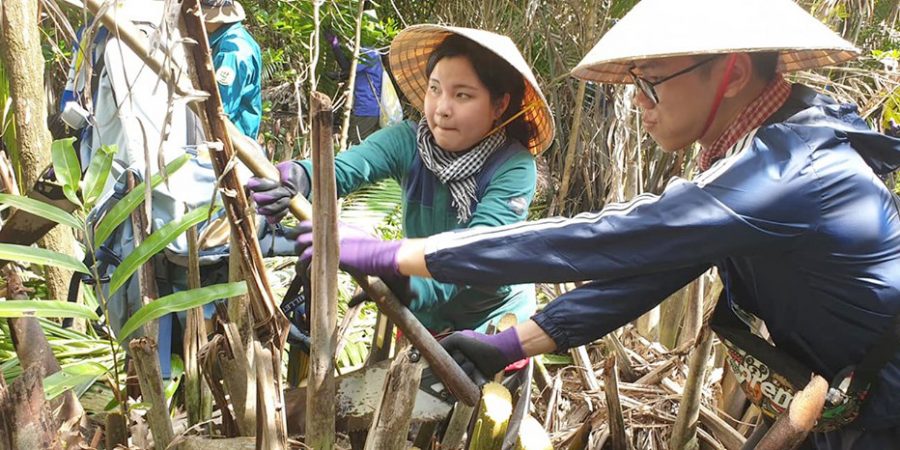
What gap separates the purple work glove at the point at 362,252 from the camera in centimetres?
126

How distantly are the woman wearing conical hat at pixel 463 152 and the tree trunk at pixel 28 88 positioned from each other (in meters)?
1.27

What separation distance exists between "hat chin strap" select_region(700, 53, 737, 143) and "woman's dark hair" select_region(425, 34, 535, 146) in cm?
64

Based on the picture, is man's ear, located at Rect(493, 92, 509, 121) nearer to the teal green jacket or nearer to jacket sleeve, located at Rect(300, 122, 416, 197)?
the teal green jacket

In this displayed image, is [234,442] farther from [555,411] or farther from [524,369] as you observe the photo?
[555,411]

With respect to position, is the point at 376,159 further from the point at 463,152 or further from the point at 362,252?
the point at 362,252

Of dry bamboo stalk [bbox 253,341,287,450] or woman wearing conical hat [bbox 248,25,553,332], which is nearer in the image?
dry bamboo stalk [bbox 253,341,287,450]

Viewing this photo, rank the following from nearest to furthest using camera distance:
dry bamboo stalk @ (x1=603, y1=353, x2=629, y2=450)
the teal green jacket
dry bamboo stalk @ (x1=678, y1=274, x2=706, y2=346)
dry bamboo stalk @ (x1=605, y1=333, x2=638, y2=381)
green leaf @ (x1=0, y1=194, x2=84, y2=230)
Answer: green leaf @ (x1=0, y1=194, x2=84, y2=230) < dry bamboo stalk @ (x1=603, y1=353, x2=629, y2=450) < the teal green jacket < dry bamboo stalk @ (x1=605, y1=333, x2=638, y2=381) < dry bamboo stalk @ (x1=678, y1=274, x2=706, y2=346)

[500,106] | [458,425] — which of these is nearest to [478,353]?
[458,425]

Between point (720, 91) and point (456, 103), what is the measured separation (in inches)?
27.9

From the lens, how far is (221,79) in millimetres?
2777

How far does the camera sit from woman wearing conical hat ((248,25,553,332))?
194 cm

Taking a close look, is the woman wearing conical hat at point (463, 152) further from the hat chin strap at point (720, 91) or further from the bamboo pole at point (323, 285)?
the bamboo pole at point (323, 285)

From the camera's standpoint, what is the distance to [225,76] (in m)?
2.79

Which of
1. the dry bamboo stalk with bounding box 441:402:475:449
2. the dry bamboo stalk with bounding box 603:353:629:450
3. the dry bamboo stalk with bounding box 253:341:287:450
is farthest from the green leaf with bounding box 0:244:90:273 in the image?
the dry bamboo stalk with bounding box 603:353:629:450
